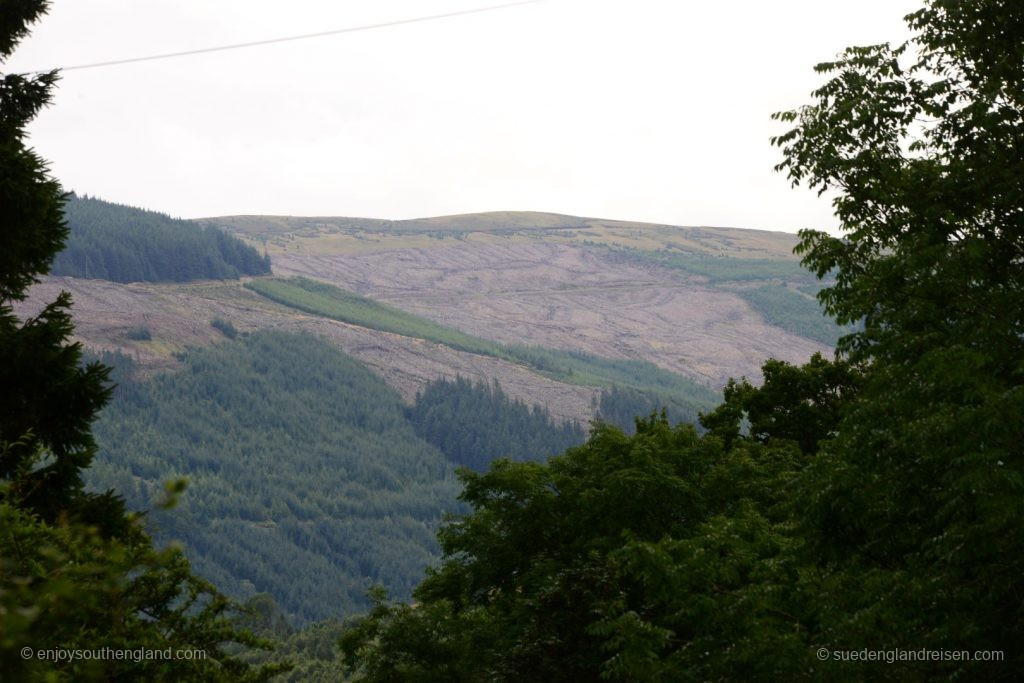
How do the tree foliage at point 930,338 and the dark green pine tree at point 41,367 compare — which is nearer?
the tree foliage at point 930,338

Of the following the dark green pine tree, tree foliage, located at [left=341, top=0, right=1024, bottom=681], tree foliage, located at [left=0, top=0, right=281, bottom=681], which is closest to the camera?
tree foliage, located at [left=0, top=0, right=281, bottom=681]

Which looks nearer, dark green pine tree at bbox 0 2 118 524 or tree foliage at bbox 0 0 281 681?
tree foliage at bbox 0 0 281 681

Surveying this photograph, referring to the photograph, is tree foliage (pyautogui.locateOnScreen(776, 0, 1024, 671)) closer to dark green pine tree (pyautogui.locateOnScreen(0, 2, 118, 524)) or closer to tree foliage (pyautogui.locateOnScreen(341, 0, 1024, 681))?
tree foliage (pyautogui.locateOnScreen(341, 0, 1024, 681))

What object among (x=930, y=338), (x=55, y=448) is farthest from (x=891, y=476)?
(x=55, y=448)

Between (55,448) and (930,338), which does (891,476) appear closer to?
(930,338)

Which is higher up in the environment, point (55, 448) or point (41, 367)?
point (41, 367)

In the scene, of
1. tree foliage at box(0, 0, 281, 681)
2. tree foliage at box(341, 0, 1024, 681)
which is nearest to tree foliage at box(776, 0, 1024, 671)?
tree foliage at box(341, 0, 1024, 681)

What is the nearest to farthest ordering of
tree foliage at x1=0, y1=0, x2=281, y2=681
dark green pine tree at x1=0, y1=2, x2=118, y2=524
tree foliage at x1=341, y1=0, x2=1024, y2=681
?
tree foliage at x1=0, y1=0, x2=281, y2=681, tree foliage at x1=341, y1=0, x2=1024, y2=681, dark green pine tree at x1=0, y1=2, x2=118, y2=524

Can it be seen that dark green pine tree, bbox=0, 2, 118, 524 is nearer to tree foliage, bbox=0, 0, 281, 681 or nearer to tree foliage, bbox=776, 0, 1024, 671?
tree foliage, bbox=0, 0, 281, 681

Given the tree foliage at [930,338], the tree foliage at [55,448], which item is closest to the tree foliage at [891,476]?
the tree foliage at [930,338]

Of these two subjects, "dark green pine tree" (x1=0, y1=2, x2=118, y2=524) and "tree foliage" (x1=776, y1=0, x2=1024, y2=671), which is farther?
"dark green pine tree" (x1=0, y1=2, x2=118, y2=524)

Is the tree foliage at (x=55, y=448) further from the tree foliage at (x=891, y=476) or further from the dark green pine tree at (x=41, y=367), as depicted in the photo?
the tree foliage at (x=891, y=476)

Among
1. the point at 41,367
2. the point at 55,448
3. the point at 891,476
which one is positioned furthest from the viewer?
the point at 55,448

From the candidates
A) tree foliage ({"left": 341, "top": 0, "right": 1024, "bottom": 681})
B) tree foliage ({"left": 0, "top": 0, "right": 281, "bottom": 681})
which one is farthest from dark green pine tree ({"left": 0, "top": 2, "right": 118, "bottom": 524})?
tree foliage ({"left": 341, "top": 0, "right": 1024, "bottom": 681})
